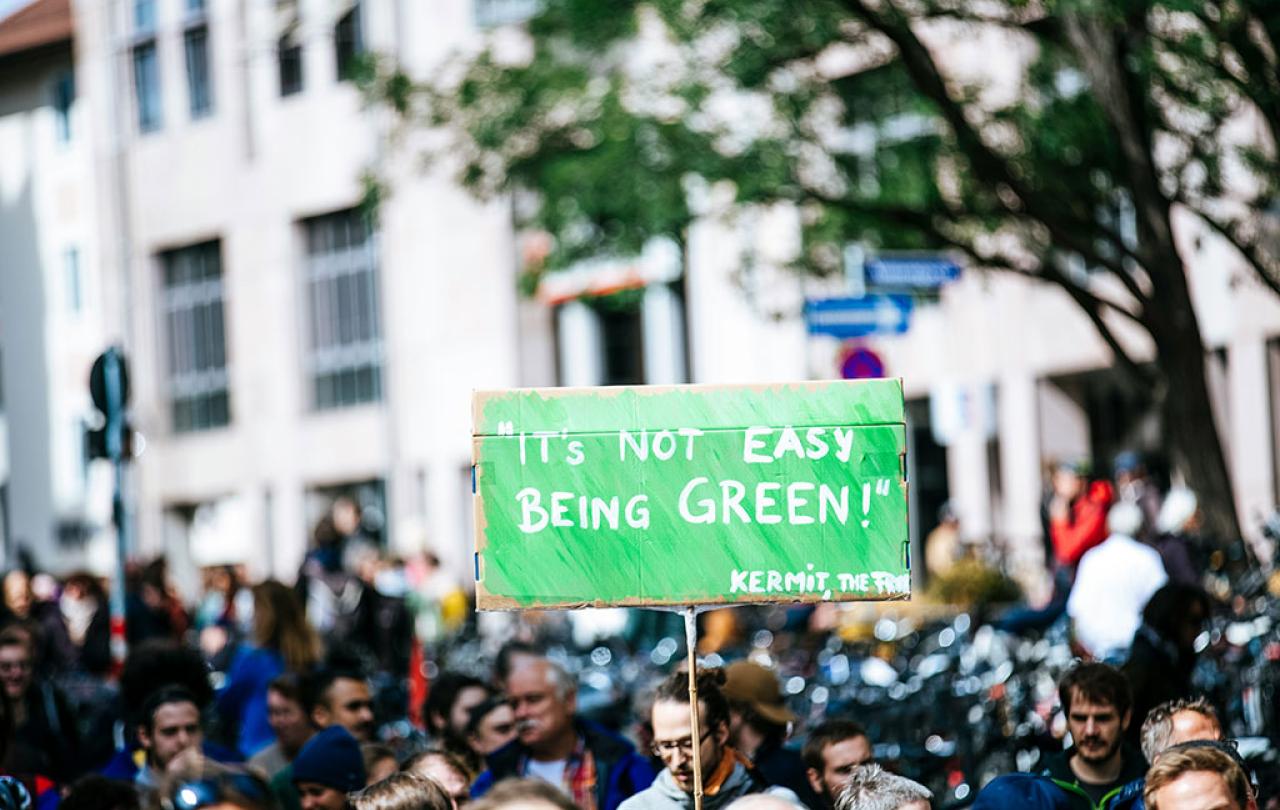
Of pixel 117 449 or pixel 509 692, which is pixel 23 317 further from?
pixel 509 692

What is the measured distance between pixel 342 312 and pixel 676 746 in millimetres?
37956

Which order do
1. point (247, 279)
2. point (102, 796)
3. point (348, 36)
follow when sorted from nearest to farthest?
1. point (102, 796)
2. point (348, 36)
3. point (247, 279)

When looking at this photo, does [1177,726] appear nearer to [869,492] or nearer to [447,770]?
[869,492]

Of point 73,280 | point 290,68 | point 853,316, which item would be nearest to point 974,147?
point 853,316

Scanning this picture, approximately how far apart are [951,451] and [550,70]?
12769mm

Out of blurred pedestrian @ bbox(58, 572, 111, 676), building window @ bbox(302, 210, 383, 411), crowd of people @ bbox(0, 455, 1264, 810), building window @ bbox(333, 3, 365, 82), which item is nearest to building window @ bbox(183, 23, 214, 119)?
building window @ bbox(302, 210, 383, 411)

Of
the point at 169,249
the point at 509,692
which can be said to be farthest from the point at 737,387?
the point at 169,249

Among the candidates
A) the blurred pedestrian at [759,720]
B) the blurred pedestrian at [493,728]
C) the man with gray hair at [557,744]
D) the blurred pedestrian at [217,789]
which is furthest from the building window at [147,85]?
the blurred pedestrian at [217,789]

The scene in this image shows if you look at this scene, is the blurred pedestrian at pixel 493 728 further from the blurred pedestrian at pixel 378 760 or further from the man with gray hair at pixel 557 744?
the blurred pedestrian at pixel 378 760

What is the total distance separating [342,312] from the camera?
45.4 meters

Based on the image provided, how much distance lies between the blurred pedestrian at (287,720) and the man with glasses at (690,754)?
242cm

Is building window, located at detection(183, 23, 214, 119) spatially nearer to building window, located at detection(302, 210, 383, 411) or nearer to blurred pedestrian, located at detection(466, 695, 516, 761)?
building window, located at detection(302, 210, 383, 411)

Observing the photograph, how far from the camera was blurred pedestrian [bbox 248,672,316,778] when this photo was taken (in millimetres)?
10195

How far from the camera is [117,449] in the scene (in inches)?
664
